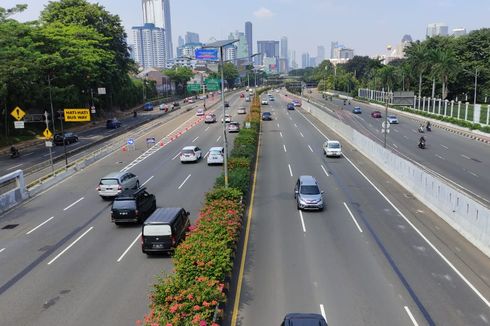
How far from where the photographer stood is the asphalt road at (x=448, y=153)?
31625 millimetres

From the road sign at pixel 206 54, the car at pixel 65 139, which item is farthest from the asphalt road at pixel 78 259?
the car at pixel 65 139

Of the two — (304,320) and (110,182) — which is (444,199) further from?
(110,182)

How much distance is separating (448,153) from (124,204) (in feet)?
118

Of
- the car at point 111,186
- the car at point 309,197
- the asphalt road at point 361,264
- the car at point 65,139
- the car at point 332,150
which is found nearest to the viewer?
the asphalt road at point 361,264

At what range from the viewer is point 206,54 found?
24281 mm

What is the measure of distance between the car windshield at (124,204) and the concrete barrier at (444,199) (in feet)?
54.8

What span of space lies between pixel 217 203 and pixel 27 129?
174 feet

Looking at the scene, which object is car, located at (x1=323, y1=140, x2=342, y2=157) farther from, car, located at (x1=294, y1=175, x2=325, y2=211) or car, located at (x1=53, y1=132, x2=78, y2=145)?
car, located at (x1=53, y1=132, x2=78, y2=145)

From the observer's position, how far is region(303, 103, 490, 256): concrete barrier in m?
18.9

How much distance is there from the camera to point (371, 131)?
208 ft

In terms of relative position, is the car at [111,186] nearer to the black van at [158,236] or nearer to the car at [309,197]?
the black van at [158,236]

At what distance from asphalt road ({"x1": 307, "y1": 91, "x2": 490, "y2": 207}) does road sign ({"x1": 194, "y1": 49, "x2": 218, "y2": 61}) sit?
18915mm

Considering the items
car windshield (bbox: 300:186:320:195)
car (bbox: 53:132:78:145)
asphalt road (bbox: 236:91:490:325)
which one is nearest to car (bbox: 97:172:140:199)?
asphalt road (bbox: 236:91:490:325)

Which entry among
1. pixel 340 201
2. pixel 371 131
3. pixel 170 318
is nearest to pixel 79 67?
pixel 371 131
